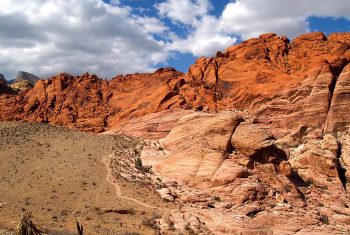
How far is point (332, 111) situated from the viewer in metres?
48.2

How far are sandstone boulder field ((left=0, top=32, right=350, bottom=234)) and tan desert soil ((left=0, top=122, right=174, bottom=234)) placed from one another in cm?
179

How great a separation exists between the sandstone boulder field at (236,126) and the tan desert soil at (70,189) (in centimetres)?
179

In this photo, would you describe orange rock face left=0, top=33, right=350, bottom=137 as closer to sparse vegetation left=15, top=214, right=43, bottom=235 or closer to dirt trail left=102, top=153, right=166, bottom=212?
dirt trail left=102, top=153, right=166, bottom=212

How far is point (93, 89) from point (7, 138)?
2934cm

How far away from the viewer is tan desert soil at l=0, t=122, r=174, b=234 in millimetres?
28344

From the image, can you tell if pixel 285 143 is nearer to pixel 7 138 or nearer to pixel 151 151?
pixel 151 151

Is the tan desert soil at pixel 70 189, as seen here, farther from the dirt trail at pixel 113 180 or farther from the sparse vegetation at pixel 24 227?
the sparse vegetation at pixel 24 227

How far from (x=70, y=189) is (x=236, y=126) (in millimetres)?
14348

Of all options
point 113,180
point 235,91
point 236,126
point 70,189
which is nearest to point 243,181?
point 236,126

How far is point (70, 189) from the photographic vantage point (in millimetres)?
34188

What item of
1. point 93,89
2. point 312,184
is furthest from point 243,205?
point 93,89

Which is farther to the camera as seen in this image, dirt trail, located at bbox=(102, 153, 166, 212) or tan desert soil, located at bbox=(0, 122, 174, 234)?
dirt trail, located at bbox=(102, 153, 166, 212)

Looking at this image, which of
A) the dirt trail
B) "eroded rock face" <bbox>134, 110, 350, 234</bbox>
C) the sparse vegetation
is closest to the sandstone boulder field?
"eroded rock face" <bbox>134, 110, 350, 234</bbox>

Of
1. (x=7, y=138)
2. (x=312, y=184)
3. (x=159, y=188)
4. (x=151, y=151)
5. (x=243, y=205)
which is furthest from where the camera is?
(x=7, y=138)
